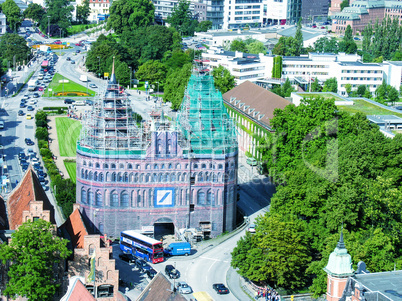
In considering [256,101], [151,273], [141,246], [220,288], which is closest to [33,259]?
[151,273]

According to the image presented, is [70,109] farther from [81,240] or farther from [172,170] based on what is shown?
[81,240]

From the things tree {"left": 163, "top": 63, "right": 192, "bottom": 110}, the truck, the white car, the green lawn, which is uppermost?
tree {"left": 163, "top": 63, "right": 192, "bottom": 110}

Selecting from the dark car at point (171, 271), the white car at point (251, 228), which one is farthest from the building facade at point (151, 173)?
the dark car at point (171, 271)

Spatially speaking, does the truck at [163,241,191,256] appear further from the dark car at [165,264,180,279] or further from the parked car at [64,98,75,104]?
the parked car at [64,98,75,104]

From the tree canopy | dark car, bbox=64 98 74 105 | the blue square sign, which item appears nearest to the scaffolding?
the blue square sign

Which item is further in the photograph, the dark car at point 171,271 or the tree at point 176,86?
the tree at point 176,86

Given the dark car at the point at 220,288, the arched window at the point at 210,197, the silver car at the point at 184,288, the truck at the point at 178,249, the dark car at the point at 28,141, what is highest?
the arched window at the point at 210,197

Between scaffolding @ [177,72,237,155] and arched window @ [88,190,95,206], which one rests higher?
scaffolding @ [177,72,237,155]

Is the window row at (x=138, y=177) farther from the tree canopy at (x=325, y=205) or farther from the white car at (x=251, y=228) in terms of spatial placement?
the tree canopy at (x=325, y=205)
